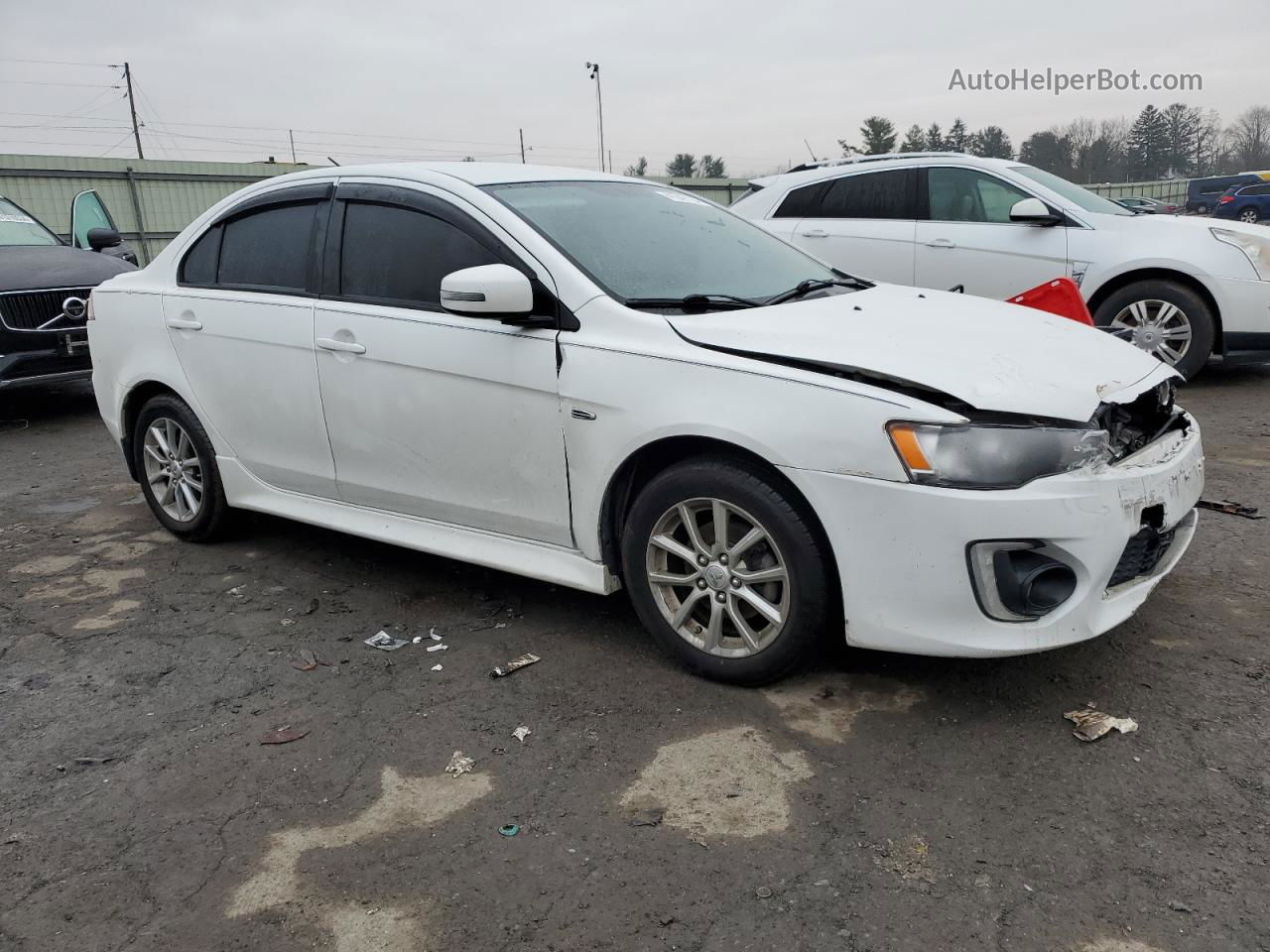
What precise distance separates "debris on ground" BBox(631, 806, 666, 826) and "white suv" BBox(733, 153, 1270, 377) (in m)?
5.28

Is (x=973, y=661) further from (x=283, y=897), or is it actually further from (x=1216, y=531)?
(x=283, y=897)

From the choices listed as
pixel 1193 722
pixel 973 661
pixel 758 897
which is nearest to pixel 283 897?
pixel 758 897

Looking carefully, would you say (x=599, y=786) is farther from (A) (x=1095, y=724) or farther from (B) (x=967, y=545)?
(A) (x=1095, y=724)

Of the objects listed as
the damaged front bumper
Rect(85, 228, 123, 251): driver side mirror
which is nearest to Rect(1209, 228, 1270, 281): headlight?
the damaged front bumper

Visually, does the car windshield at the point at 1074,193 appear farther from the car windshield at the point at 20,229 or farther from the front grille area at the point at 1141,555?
the car windshield at the point at 20,229

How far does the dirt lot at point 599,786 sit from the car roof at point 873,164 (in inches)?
179

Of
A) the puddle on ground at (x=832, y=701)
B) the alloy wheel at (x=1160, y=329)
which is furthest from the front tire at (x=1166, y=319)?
the puddle on ground at (x=832, y=701)

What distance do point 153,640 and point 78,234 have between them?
26.3 feet

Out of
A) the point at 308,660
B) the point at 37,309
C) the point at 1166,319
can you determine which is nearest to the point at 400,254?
the point at 308,660

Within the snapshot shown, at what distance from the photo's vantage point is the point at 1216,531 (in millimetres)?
4523

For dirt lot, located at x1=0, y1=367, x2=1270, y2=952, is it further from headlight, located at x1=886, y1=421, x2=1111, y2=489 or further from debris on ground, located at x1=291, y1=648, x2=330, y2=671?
headlight, located at x1=886, y1=421, x2=1111, y2=489

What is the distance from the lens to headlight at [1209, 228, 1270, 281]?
7133 mm

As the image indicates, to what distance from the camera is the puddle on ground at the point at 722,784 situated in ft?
8.71

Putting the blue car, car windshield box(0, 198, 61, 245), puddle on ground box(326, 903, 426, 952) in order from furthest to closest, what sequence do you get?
1. the blue car
2. car windshield box(0, 198, 61, 245)
3. puddle on ground box(326, 903, 426, 952)
